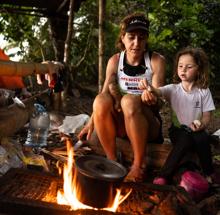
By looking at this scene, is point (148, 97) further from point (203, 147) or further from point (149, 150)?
point (149, 150)

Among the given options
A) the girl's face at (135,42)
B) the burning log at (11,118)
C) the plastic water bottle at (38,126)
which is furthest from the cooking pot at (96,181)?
the plastic water bottle at (38,126)

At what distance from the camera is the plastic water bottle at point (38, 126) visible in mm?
4340

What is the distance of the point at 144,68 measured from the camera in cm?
368

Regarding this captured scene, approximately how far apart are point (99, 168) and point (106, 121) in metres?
1.22

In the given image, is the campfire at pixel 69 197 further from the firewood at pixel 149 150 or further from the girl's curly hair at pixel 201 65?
the girl's curly hair at pixel 201 65

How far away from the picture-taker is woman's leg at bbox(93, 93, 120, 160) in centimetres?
343

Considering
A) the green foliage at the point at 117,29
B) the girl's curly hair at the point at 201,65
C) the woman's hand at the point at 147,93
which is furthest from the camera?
the green foliage at the point at 117,29

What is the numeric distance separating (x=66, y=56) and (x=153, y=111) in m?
2.85

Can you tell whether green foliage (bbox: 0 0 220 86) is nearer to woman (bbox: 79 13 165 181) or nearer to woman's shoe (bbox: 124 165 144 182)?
woman (bbox: 79 13 165 181)

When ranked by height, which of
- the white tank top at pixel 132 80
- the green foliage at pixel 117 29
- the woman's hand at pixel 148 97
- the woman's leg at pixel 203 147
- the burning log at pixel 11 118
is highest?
the green foliage at pixel 117 29

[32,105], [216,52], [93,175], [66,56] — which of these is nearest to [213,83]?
[216,52]

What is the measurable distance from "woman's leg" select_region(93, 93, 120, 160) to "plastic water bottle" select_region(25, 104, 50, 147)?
3.52 feet

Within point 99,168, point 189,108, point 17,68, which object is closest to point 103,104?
point 189,108

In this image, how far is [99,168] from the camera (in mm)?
2277
